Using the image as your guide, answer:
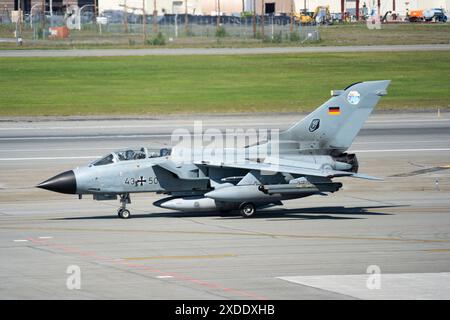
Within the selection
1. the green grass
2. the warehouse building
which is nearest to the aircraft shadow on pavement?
the green grass

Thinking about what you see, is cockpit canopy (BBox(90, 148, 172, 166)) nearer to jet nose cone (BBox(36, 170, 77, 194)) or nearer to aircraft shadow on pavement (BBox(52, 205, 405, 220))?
jet nose cone (BBox(36, 170, 77, 194))

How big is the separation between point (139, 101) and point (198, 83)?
8.41 m

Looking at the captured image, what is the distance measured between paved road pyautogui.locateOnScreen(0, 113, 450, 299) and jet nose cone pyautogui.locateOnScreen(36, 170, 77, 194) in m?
1.08

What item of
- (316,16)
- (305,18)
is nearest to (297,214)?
(305,18)

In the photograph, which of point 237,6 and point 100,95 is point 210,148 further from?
point 237,6

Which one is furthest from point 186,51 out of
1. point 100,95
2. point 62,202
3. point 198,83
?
point 62,202

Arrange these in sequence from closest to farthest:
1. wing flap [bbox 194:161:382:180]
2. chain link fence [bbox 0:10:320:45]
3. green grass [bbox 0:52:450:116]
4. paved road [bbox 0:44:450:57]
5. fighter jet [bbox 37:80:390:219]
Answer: wing flap [bbox 194:161:382:180], fighter jet [bbox 37:80:390:219], green grass [bbox 0:52:450:116], paved road [bbox 0:44:450:57], chain link fence [bbox 0:10:320:45]

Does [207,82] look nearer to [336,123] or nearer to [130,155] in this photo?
[336,123]

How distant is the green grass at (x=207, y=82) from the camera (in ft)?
208

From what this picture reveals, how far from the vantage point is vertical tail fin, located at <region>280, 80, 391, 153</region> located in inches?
1284

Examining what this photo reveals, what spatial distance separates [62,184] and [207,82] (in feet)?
142

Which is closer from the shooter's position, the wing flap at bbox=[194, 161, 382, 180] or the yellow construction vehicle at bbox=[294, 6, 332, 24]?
the wing flap at bbox=[194, 161, 382, 180]

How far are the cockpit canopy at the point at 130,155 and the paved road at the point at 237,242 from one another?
190 cm

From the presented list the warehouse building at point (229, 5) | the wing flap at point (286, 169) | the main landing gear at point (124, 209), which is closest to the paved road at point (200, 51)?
the warehouse building at point (229, 5)
